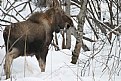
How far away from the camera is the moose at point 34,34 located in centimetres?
518

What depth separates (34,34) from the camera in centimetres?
537

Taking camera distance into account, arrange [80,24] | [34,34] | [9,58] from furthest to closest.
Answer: [80,24] → [34,34] → [9,58]

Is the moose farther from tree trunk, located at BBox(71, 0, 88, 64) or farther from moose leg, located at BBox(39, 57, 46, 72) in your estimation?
tree trunk, located at BBox(71, 0, 88, 64)

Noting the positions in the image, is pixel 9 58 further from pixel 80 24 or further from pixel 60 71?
pixel 80 24

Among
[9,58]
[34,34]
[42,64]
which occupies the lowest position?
[42,64]

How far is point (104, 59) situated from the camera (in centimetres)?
637

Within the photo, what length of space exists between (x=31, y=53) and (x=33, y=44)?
0.19 metres

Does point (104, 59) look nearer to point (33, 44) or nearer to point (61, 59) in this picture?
point (61, 59)

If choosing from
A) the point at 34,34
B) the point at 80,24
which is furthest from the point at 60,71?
the point at 80,24

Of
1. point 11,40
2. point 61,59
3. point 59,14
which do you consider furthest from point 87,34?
point 11,40

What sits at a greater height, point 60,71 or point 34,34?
point 34,34

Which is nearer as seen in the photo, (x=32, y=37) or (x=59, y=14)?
(x=32, y=37)

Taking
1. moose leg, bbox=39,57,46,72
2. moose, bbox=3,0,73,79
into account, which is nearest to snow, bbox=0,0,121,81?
moose leg, bbox=39,57,46,72

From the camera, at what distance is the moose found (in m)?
5.18
